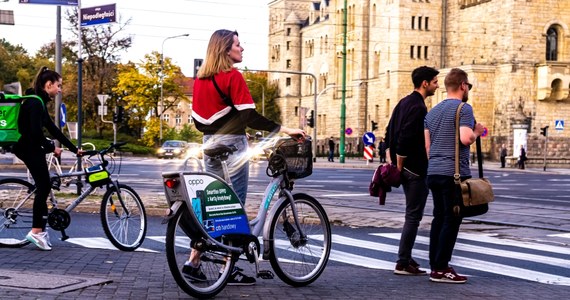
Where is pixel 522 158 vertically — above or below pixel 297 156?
below

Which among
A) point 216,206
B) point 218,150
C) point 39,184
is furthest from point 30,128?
point 216,206

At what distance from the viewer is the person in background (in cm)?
760

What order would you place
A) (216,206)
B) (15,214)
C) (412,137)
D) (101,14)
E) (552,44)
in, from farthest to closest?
1. (552,44)
2. (101,14)
3. (15,214)
4. (412,137)
5. (216,206)

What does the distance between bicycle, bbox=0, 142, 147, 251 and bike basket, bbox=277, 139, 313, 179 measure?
2.82 meters

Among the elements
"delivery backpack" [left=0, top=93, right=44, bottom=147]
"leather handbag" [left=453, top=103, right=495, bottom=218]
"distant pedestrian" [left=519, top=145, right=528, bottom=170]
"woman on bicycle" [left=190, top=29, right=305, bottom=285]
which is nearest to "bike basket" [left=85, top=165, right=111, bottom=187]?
"delivery backpack" [left=0, top=93, right=44, bottom=147]

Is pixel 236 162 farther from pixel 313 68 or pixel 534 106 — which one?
pixel 313 68

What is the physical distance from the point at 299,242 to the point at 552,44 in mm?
65210

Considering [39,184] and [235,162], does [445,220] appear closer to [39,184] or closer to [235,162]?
[235,162]

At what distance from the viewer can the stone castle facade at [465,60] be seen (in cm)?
6694

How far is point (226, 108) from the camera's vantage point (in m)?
6.98

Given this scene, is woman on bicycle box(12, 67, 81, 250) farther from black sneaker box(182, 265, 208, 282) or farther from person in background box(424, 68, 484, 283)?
person in background box(424, 68, 484, 283)

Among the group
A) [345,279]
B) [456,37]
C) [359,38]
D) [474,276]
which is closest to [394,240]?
[474,276]

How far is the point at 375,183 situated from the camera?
8383 mm

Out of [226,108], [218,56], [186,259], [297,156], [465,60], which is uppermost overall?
[465,60]
